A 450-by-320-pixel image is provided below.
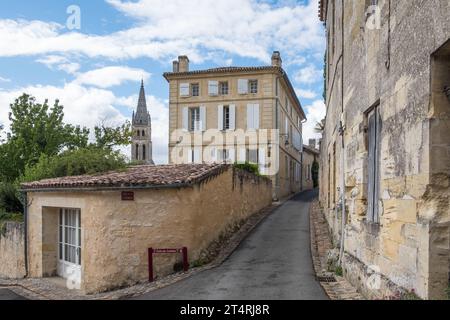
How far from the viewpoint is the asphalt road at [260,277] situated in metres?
7.21

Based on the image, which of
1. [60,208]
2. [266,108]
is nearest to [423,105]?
[60,208]

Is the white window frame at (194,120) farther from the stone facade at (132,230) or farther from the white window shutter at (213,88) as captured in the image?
the stone facade at (132,230)

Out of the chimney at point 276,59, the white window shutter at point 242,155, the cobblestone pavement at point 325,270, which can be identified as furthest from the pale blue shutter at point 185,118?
the cobblestone pavement at point 325,270

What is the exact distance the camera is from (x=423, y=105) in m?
4.25

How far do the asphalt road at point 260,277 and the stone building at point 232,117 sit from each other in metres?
15.4

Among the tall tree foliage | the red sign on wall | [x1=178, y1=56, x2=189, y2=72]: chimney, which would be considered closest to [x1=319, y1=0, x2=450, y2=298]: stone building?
the red sign on wall

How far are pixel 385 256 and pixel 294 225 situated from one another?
10129mm

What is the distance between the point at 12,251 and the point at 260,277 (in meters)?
8.16

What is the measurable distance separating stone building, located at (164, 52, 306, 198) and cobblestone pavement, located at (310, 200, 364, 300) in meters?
13.2

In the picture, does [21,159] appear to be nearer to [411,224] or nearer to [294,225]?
[294,225]

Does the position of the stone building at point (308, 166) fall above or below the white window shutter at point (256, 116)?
below

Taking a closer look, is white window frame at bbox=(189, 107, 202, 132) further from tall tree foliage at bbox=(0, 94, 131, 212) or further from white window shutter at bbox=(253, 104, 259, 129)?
tall tree foliage at bbox=(0, 94, 131, 212)

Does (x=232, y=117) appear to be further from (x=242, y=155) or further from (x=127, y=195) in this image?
(x=127, y=195)

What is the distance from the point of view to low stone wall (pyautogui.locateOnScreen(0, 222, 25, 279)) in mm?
12523
